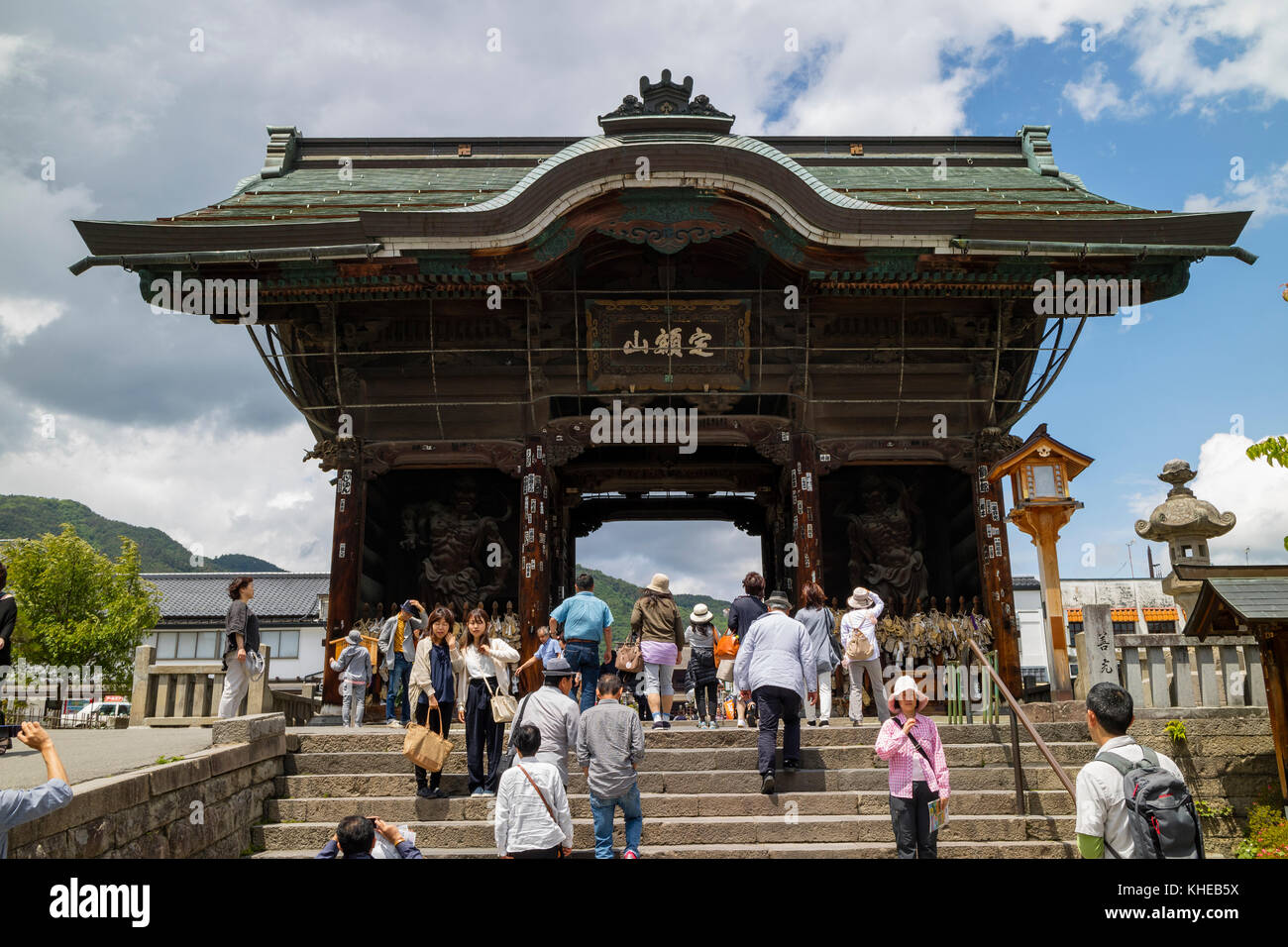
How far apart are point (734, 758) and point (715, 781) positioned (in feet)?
1.60

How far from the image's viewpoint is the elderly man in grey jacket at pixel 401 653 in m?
10.7

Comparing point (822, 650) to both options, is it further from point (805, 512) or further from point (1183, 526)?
point (1183, 526)

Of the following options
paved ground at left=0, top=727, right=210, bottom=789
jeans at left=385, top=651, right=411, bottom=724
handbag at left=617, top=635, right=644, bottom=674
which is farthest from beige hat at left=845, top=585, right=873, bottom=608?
paved ground at left=0, top=727, right=210, bottom=789

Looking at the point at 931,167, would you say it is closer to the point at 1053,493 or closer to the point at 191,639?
the point at 1053,493

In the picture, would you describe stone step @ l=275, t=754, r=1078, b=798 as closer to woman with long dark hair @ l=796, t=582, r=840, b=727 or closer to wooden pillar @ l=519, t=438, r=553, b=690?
woman with long dark hair @ l=796, t=582, r=840, b=727

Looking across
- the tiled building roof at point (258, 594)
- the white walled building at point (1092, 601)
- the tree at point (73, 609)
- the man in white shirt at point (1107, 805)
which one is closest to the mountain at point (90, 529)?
the tiled building roof at point (258, 594)

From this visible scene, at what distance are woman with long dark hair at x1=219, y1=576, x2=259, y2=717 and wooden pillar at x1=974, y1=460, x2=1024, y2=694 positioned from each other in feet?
34.1

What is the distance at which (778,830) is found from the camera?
25.1 ft

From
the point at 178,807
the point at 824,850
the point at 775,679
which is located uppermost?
the point at 775,679

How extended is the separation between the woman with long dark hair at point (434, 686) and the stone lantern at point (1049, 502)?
6754mm

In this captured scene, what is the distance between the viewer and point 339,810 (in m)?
8.24

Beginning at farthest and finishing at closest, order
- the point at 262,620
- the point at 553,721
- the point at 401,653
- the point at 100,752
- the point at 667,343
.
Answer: the point at 262,620 → the point at 667,343 → the point at 401,653 → the point at 100,752 → the point at 553,721

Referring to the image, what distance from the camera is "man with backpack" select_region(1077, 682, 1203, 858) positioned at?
3.58 metres

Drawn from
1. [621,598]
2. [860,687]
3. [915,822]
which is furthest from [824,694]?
[621,598]
